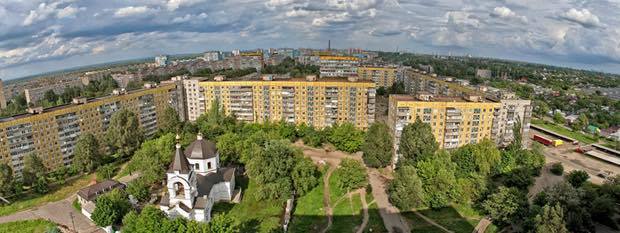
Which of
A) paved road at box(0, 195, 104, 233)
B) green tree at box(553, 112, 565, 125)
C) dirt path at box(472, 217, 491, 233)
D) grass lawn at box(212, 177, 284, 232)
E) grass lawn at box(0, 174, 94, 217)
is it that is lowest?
dirt path at box(472, 217, 491, 233)

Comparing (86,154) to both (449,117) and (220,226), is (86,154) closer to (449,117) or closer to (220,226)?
(220,226)

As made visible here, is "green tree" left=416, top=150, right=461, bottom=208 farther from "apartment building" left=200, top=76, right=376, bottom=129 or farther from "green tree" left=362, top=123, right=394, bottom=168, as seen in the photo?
"apartment building" left=200, top=76, right=376, bottom=129

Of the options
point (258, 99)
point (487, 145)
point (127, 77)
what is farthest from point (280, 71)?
point (487, 145)

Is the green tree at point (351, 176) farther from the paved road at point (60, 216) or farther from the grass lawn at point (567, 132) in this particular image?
the grass lawn at point (567, 132)

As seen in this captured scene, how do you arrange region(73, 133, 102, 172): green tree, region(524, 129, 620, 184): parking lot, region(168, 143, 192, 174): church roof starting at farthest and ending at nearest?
region(524, 129, 620, 184): parking lot
region(73, 133, 102, 172): green tree
region(168, 143, 192, 174): church roof

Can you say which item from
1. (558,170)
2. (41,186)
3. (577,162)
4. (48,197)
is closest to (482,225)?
(558,170)

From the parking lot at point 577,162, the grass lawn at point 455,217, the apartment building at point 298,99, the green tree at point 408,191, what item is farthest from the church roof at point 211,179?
the parking lot at point 577,162

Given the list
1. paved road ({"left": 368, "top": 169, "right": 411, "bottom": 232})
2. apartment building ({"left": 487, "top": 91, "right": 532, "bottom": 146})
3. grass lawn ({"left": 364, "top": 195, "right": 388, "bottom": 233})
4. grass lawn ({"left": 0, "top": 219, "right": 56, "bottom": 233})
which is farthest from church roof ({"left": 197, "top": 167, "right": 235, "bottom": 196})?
apartment building ({"left": 487, "top": 91, "right": 532, "bottom": 146})
